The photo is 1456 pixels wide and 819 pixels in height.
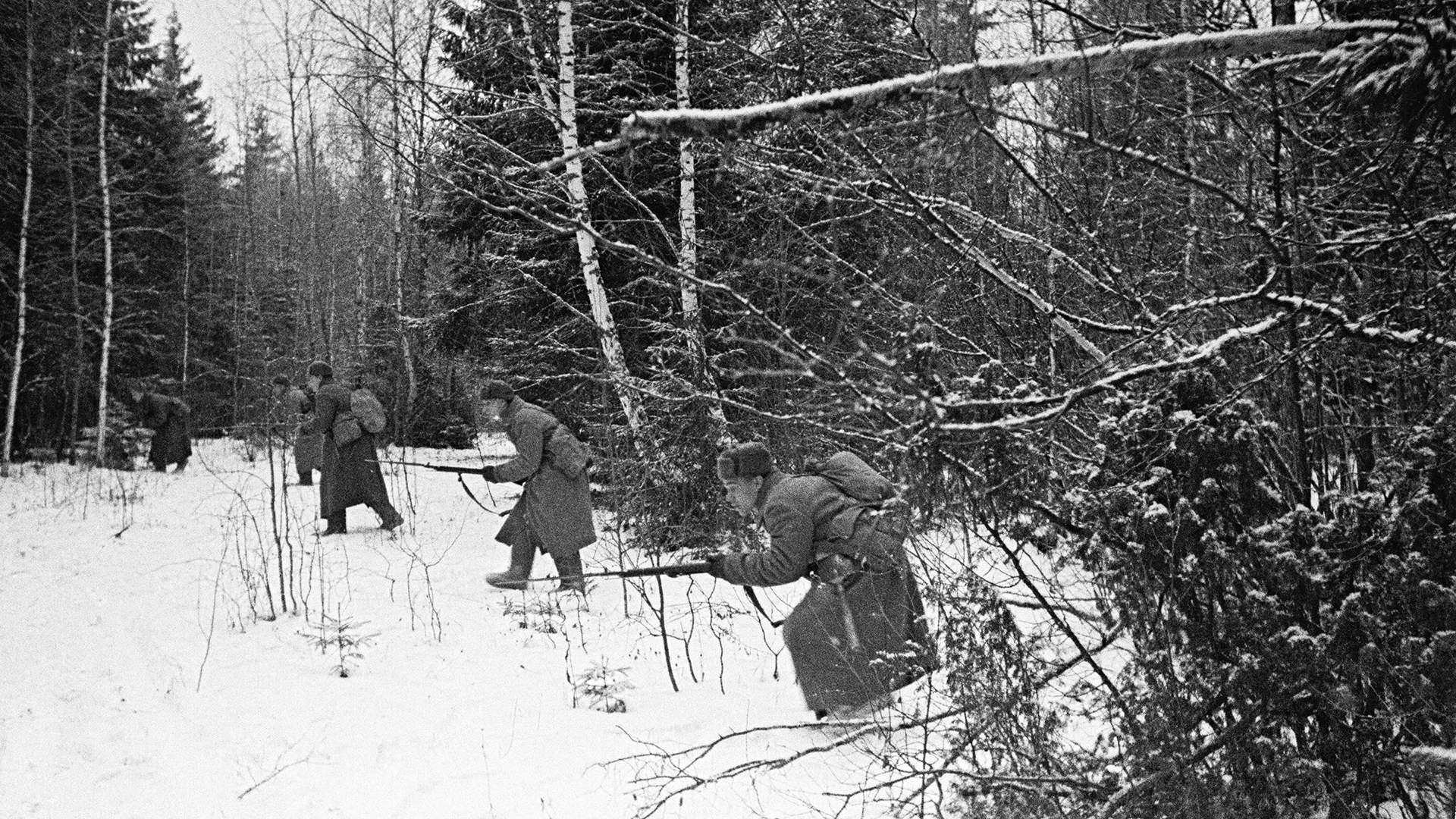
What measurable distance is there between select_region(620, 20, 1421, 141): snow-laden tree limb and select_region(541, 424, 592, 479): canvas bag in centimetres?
625

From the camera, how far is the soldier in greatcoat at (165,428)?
55.7ft

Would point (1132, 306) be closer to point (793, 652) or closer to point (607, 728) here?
point (793, 652)

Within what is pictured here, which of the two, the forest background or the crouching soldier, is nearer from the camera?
the forest background

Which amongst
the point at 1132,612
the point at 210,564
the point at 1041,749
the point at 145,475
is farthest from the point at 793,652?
the point at 145,475

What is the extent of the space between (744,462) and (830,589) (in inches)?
30.5

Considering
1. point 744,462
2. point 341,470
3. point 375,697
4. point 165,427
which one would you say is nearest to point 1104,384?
point 744,462

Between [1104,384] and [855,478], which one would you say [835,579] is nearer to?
[855,478]

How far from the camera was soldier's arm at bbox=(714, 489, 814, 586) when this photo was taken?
14.2 ft

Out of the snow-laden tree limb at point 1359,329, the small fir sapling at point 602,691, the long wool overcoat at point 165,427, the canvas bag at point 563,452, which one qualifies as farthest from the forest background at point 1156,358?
the long wool overcoat at point 165,427

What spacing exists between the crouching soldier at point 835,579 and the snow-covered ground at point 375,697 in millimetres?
290

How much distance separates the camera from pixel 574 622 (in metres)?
6.91

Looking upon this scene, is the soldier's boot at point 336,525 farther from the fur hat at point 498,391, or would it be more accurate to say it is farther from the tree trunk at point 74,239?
the tree trunk at point 74,239

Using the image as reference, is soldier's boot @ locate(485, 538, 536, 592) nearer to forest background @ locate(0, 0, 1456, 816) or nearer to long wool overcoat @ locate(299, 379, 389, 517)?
long wool overcoat @ locate(299, 379, 389, 517)

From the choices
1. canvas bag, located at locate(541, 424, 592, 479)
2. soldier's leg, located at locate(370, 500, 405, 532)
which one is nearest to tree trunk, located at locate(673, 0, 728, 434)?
canvas bag, located at locate(541, 424, 592, 479)
